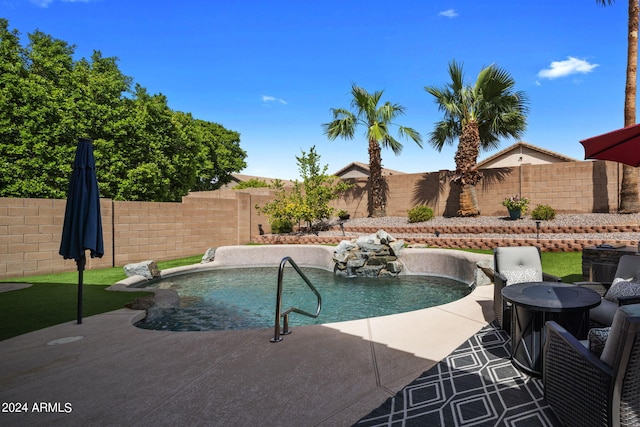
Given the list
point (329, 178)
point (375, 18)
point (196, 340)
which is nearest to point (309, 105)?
point (329, 178)

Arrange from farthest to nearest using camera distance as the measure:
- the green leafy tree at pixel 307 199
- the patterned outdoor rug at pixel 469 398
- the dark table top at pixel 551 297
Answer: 1. the green leafy tree at pixel 307 199
2. the dark table top at pixel 551 297
3. the patterned outdoor rug at pixel 469 398

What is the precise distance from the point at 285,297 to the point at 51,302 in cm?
451

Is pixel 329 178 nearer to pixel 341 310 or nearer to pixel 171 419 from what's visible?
pixel 341 310

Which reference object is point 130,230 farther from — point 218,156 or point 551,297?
point 218,156

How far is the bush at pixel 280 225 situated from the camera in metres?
16.2

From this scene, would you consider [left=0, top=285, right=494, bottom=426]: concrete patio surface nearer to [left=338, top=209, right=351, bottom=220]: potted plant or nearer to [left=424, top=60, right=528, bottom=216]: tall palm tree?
[left=424, top=60, right=528, bottom=216]: tall palm tree

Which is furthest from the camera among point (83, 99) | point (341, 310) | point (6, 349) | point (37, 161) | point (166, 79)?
point (166, 79)

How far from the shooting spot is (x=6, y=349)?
3.68m

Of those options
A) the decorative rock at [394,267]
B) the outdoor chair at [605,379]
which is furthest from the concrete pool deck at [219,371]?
the decorative rock at [394,267]

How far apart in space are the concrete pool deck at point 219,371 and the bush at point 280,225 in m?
11.8

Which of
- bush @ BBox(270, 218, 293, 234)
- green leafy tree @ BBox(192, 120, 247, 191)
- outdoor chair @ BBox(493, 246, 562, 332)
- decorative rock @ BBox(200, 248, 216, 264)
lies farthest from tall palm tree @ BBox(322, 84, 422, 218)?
green leafy tree @ BBox(192, 120, 247, 191)

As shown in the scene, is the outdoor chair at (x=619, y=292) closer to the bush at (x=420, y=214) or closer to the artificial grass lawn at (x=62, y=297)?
the artificial grass lawn at (x=62, y=297)

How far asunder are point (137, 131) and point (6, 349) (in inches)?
627

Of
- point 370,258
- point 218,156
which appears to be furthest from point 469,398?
point 218,156
